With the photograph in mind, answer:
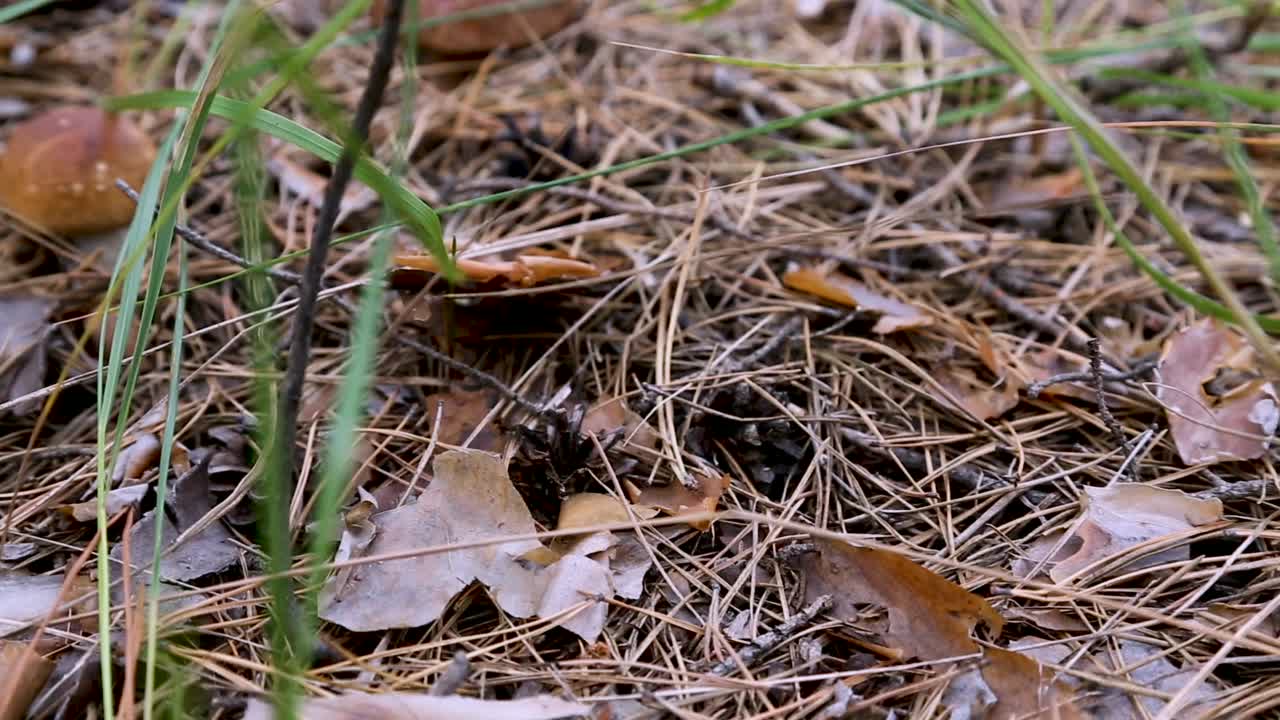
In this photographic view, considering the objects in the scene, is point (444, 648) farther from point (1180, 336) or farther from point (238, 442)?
point (1180, 336)

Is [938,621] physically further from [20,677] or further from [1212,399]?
[20,677]

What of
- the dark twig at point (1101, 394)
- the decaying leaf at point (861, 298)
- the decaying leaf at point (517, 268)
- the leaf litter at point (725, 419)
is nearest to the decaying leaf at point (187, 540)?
the leaf litter at point (725, 419)

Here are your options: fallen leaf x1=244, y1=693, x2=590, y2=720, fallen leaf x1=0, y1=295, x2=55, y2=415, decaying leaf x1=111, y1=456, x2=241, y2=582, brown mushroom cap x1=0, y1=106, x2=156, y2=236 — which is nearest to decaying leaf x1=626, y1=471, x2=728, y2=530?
fallen leaf x1=244, y1=693, x2=590, y2=720

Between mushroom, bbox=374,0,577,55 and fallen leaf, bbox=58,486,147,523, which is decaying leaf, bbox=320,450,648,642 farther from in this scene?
mushroom, bbox=374,0,577,55

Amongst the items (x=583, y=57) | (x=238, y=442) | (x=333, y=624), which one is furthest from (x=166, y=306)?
(x=583, y=57)

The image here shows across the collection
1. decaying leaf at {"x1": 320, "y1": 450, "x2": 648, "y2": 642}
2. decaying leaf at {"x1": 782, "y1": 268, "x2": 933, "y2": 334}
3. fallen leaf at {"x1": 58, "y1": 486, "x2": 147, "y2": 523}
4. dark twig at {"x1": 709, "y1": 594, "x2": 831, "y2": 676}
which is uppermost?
decaying leaf at {"x1": 782, "y1": 268, "x2": 933, "y2": 334}
